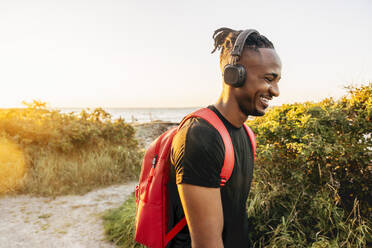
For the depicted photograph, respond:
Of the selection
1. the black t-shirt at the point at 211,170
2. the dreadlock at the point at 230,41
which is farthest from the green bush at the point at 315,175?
the dreadlock at the point at 230,41

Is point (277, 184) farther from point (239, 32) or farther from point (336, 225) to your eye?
point (239, 32)

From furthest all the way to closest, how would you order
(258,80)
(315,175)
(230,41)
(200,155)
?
1. (315,175)
2. (230,41)
3. (258,80)
4. (200,155)

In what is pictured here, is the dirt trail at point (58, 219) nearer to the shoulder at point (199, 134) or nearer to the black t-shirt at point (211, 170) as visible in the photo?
the black t-shirt at point (211, 170)

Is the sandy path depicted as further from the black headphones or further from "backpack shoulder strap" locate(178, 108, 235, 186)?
the black headphones

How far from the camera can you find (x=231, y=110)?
1.54m

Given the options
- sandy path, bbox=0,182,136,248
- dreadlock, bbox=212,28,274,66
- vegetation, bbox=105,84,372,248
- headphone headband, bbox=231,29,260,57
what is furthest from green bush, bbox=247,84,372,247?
sandy path, bbox=0,182,136,248

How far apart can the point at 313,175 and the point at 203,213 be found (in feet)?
9.38

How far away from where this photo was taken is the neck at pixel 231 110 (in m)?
1.54

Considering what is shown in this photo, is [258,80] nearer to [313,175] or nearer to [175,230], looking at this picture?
[175,230]

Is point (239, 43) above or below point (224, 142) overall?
above

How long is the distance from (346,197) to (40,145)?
7.32 m

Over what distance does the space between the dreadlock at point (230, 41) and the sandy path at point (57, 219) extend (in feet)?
11.6

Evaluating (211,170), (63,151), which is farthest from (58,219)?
(211,170)

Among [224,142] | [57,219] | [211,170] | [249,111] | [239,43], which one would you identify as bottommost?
[57,219]
